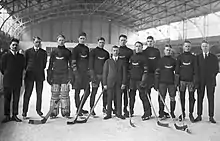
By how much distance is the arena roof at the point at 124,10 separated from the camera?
66.6ft

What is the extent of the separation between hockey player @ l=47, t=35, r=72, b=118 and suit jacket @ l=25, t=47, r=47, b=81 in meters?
0.15

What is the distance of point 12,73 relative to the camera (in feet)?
13.6

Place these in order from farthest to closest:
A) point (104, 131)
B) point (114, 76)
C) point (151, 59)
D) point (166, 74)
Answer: point (151, 59) → point (166, 74) → point (114, 76) → point (104, 131)

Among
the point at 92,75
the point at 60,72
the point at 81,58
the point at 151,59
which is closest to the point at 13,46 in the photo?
the point at 60,72

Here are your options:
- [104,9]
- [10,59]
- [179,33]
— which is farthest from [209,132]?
[104,9]

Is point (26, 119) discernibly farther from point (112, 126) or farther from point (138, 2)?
point (138, 2)

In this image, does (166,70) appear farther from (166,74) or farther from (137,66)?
(137,66)

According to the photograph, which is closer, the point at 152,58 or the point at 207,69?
the point at 207,69

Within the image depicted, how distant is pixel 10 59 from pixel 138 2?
2131cm

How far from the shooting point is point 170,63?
456 centimetres

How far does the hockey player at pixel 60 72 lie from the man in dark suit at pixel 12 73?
49cm

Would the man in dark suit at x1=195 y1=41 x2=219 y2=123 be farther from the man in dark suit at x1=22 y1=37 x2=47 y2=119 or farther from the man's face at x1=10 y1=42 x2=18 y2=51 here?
the man's face at x1=10 y1=42 x2=18 y2=51

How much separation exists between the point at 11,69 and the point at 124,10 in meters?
24.2

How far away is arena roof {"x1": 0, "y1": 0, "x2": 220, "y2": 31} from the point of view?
20.3 metres
